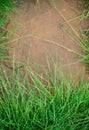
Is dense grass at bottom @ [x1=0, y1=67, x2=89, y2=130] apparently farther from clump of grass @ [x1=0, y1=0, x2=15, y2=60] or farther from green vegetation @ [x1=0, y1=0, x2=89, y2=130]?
clump of grass @ [x1=0, y1=0, x2=15, y2=60]

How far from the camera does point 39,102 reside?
1.51 metres

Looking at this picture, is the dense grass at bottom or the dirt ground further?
the dirt ground

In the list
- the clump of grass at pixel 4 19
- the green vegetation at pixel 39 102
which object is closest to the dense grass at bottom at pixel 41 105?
the green vegetation at pixel 39 102

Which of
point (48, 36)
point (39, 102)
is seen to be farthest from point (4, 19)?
point (39, 102)

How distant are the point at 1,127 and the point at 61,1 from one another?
620 mm

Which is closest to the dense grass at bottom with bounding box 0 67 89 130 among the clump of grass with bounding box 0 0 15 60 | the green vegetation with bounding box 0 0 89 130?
the green vegetation with bounding box 0 0 89 130

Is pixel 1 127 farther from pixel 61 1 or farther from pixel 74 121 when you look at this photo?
pixel 61 1

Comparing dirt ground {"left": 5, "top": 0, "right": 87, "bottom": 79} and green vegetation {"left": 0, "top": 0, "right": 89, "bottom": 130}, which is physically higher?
dirt ground {"left": 5, "top": 0, "right": 87, "bottom": 79}

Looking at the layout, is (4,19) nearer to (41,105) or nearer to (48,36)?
(48,36)

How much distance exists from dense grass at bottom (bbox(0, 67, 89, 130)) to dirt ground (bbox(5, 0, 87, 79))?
0.10 metres

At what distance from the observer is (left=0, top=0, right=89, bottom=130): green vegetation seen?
1.51m

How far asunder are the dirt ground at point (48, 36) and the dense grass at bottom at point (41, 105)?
10 centimetres

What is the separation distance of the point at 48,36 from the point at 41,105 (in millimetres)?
340

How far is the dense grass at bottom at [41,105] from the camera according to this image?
1513 mm
